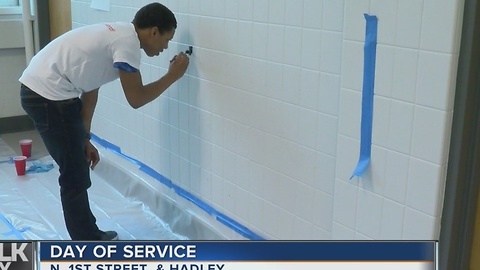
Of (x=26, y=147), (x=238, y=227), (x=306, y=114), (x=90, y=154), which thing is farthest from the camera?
(x=26, y=147)

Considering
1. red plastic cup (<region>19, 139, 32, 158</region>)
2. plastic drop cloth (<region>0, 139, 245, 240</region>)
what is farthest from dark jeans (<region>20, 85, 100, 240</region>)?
red plastic cup (<region>19, 139, 32, 158</region>)

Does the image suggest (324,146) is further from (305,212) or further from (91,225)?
(91,225)

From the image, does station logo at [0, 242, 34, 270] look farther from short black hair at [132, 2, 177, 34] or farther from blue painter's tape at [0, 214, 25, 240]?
blue painter's tape at [0, 214, 25, 240]

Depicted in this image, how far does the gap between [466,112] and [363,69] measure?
13.0 inches

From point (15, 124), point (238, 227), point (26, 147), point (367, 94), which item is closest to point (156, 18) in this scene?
point (238, 227)

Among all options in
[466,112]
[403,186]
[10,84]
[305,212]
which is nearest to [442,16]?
[466,112]

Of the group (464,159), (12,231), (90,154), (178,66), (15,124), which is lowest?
(12,231)

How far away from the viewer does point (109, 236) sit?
2768 mm

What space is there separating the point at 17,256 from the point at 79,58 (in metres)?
1.12

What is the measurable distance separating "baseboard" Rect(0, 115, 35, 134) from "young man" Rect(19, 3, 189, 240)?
220cm

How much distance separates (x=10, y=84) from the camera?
450 cm

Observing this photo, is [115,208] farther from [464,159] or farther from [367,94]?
[464,159]

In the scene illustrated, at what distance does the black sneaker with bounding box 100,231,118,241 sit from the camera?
2.71 metres

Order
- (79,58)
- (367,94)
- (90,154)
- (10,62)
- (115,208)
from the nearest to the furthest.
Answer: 1. (367,94)
2. (79,58)
3. (90,154)
4. (115,208)
5. (10,62)
